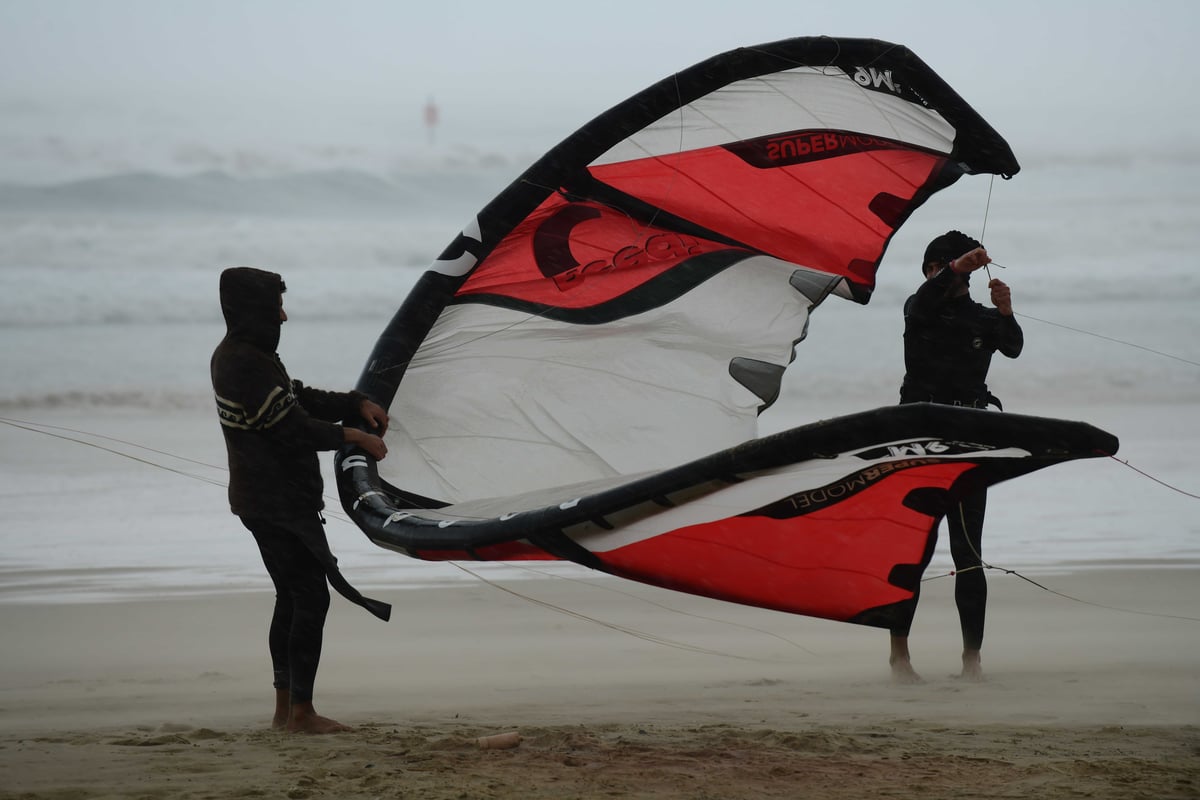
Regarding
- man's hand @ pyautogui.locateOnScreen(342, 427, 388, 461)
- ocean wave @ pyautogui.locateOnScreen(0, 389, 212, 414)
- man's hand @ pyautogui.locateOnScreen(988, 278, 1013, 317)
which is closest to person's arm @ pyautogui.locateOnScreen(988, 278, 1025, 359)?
man's hand @ pyautogui.locateOnScreen(988, 278, 1013, 317)

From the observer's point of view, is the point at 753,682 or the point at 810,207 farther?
the point at 810,207

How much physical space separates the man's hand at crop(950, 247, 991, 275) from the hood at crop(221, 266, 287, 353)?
2.24m

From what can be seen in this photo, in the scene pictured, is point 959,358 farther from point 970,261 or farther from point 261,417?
point 261,417

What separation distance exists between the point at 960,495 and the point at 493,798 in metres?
Result: 1.42

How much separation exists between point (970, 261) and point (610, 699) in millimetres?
1934

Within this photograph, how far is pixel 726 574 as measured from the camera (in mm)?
3434

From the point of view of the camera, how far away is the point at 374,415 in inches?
171

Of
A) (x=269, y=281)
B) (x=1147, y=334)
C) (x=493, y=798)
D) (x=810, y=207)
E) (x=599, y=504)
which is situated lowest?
(x=493, y=798)

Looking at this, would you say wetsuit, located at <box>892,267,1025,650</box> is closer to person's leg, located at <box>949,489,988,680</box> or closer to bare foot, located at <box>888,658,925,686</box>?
person's leg, located at <box>949,489,988,680</box>

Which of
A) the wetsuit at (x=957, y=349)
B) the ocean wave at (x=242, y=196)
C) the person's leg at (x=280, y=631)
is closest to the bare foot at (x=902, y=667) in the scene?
the wetsuit at (x=957, y=349)

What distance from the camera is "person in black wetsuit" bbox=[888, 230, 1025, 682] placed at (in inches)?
170

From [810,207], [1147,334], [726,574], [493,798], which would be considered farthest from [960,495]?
[1147,334]

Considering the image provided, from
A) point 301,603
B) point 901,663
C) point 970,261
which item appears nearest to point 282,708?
point 301,603

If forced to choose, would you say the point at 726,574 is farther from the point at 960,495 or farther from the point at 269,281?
the point at 269,281
